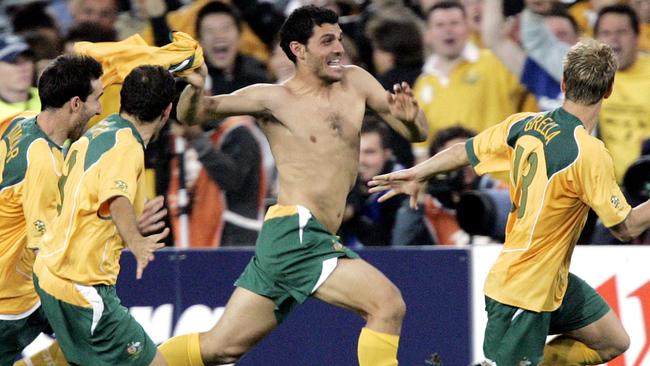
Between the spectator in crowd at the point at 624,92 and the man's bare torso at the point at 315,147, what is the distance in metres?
2.30

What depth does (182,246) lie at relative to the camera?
9.31 m

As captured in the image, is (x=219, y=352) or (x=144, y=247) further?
(x=219, y=352)

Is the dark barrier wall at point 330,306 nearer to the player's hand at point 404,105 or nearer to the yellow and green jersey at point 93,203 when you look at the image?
the player's hand at point 404,105

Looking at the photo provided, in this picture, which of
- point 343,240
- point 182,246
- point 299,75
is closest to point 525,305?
point 299,75

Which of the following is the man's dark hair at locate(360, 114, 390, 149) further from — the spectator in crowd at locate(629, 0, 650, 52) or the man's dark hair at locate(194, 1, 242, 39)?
the spectator in crowd at locate(629, 0, 650, 52)

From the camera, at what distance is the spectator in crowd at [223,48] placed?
377 inches

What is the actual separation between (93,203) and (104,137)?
330 mm

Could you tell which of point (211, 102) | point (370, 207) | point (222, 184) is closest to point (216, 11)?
point (222, 184)

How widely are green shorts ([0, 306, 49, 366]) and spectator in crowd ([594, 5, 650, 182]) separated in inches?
151

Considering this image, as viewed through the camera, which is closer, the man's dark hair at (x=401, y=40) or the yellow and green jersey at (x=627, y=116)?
the yellow and green jersey at (x=627, y=116)

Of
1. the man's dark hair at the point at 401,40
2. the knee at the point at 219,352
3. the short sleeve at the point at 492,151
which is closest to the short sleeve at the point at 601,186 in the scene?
the short sleeve at the point at 492,151

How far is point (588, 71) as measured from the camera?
20.1ft

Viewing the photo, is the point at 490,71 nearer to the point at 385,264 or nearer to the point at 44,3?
the point at 385,264

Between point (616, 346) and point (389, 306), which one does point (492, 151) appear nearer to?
point (389, 306)
